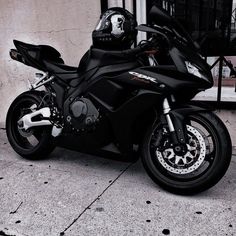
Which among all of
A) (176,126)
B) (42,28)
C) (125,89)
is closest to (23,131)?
(125,89)

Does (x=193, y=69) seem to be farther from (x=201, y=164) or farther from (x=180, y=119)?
(x=201, y=164)

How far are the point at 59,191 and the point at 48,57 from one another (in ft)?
4.34

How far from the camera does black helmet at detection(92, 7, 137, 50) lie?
2686 millimetres

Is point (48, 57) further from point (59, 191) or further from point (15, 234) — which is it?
point (15, 234)

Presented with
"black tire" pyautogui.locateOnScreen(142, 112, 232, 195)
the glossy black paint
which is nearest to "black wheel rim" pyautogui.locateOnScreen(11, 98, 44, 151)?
the glossy black paint

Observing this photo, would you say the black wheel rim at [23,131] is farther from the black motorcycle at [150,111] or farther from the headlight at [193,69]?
the headlight at [193,69]

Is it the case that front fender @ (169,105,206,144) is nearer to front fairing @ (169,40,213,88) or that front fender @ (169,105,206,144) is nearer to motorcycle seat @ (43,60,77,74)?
front fairing @ (169,40,213,88)

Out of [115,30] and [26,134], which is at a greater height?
[115,30]

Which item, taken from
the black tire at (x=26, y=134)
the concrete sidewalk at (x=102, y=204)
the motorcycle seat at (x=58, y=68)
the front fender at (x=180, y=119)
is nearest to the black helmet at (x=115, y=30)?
the motorcycle seat at (x=58, y=68)

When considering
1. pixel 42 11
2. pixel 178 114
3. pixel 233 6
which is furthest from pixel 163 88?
pixel 42 11

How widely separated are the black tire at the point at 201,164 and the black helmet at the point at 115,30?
2.54 ft

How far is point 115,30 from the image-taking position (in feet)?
8.80

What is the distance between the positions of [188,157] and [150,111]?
1.54 ft

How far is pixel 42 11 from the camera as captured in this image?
3.92 meters
